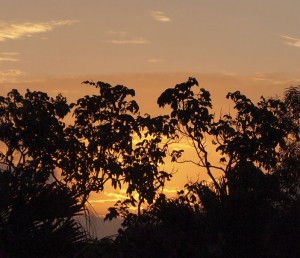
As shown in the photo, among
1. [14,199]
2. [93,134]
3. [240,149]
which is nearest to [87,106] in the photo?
[93,134]

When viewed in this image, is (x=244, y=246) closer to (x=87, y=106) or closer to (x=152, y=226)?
(x=152, y=226)

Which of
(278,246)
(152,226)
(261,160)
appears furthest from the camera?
(261,160)

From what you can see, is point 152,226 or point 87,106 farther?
point 87,106

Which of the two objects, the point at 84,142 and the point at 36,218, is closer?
the point at 36,218

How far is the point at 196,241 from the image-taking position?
17625mm

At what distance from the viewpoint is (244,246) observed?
1752cm

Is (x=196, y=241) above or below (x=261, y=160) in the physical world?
below

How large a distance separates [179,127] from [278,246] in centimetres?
1685

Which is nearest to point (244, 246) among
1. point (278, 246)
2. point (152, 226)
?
point (278, 246)

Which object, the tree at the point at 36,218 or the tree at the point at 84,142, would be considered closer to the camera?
the tree at the point at 36,218

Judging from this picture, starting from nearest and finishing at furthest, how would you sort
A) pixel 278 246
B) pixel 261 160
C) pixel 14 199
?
pixel 278 246 < pixel 14 199 < pixel 261 160

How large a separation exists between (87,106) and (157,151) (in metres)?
3.88

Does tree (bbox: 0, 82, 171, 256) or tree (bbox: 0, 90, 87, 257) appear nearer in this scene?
tree (bbox: 0, 90, 87, 257)

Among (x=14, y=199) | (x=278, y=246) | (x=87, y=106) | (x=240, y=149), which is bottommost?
(x=278, y=246)
